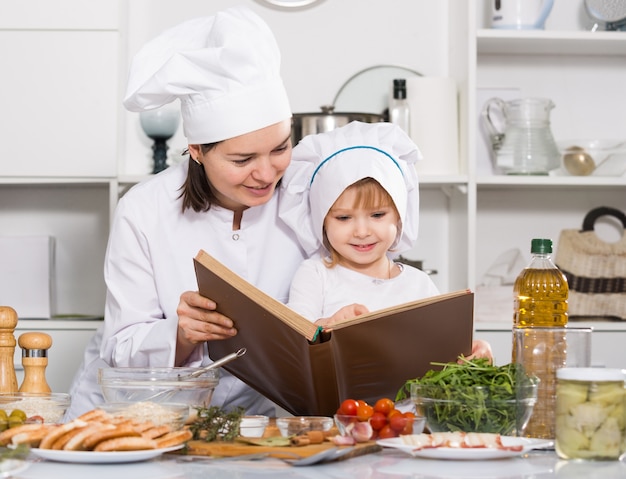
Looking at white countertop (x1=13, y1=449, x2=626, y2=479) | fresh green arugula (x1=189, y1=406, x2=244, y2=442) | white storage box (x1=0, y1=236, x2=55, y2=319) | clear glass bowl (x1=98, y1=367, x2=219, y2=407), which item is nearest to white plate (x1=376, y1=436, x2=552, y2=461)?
white countertop (x1=13, y1=449, x2=626, y2=479)

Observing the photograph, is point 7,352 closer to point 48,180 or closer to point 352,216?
point 352,216

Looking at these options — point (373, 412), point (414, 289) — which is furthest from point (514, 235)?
point (373, 412)

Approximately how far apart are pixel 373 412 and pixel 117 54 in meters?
1.96

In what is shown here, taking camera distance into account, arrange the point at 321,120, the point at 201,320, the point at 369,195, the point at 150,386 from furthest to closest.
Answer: the point at 321,120, the point at 369,195, the point at 201,320, the point at 150,386

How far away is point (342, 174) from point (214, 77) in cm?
33

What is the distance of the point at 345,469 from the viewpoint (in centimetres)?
114

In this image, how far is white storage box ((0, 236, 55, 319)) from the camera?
3.07m

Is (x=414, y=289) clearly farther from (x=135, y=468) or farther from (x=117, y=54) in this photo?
(x=117, y=54)

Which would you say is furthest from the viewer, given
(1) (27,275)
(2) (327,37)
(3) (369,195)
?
(2) (327,37)

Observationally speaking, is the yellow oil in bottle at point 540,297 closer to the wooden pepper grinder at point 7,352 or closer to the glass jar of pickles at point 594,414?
the glass jar of pickles at point 594,414

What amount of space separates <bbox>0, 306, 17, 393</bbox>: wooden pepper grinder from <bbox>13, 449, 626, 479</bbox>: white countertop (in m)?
0.53

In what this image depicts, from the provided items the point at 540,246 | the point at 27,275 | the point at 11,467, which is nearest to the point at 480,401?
the point at 540,246

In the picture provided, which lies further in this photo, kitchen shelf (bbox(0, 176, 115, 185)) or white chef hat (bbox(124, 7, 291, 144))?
kitchen shelf (bbox(0, 176, 115, 185))

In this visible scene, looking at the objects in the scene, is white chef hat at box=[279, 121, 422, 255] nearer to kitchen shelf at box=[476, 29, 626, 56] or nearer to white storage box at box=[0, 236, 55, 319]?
kitchen shelf at box=[476, 29, 626, 56]
